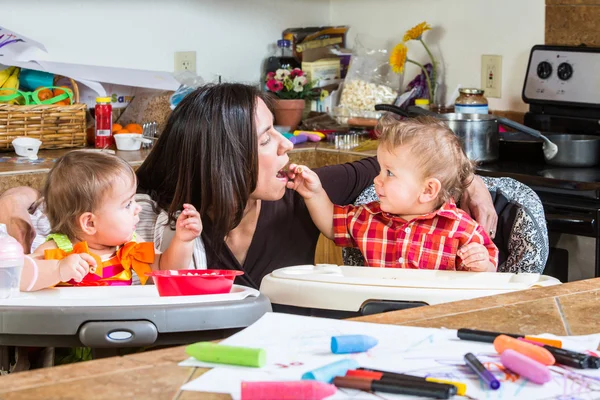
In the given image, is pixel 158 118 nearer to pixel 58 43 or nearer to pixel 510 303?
pixel 58 43

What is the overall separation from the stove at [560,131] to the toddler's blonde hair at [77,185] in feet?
4.08

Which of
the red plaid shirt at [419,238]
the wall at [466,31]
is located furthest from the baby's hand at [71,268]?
the wall at [466,31]

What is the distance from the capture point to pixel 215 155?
207cm

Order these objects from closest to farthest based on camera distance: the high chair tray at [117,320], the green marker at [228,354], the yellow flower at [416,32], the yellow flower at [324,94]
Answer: the green marker at [228,354], the high chair tray at [117,320], the yellow flower at [416,32], the yellow flower at [324,94]

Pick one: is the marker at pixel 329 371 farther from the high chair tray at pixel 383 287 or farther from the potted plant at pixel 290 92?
the potted plant at pixel 290 92

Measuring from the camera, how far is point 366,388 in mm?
920

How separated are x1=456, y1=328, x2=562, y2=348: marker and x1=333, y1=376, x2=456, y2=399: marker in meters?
0.18

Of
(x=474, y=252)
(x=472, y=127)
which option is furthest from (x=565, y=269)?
(x=474, y=252)

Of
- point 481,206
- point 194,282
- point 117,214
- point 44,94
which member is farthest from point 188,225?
point 44,94

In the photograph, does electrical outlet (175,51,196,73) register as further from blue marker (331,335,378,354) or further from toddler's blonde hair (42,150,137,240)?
blue marker (331,335,378,354)

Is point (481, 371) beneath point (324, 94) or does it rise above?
beneath

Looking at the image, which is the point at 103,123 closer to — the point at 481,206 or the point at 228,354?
the point at 481,206

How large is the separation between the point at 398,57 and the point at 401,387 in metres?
2.82

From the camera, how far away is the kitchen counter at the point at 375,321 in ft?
3.05
